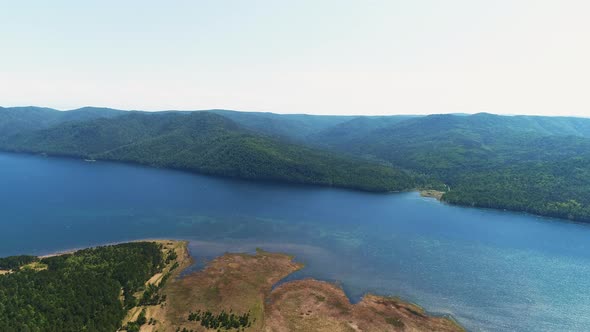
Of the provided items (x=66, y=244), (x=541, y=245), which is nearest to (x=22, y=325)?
(x=66, y=244)

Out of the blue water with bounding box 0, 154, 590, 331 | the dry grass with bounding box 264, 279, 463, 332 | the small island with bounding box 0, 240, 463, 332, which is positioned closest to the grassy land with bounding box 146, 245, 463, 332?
the dry grass with bounding box 264, 279, 463, 332

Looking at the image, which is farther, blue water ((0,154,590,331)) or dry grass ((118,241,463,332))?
blue water ((0,154,590,331))

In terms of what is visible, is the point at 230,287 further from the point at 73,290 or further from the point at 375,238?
the point at 375,238

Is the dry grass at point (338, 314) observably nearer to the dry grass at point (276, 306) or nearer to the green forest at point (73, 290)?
the dry grass at point (276, 306)

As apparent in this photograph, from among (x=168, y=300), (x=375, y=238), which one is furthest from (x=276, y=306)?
(x=375, y=238)

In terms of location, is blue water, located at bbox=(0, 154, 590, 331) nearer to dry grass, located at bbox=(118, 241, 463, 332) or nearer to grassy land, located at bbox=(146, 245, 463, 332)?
dry grass, located at bbox=(118, 241, 463, 332)

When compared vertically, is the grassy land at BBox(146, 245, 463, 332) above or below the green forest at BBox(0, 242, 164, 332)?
below
